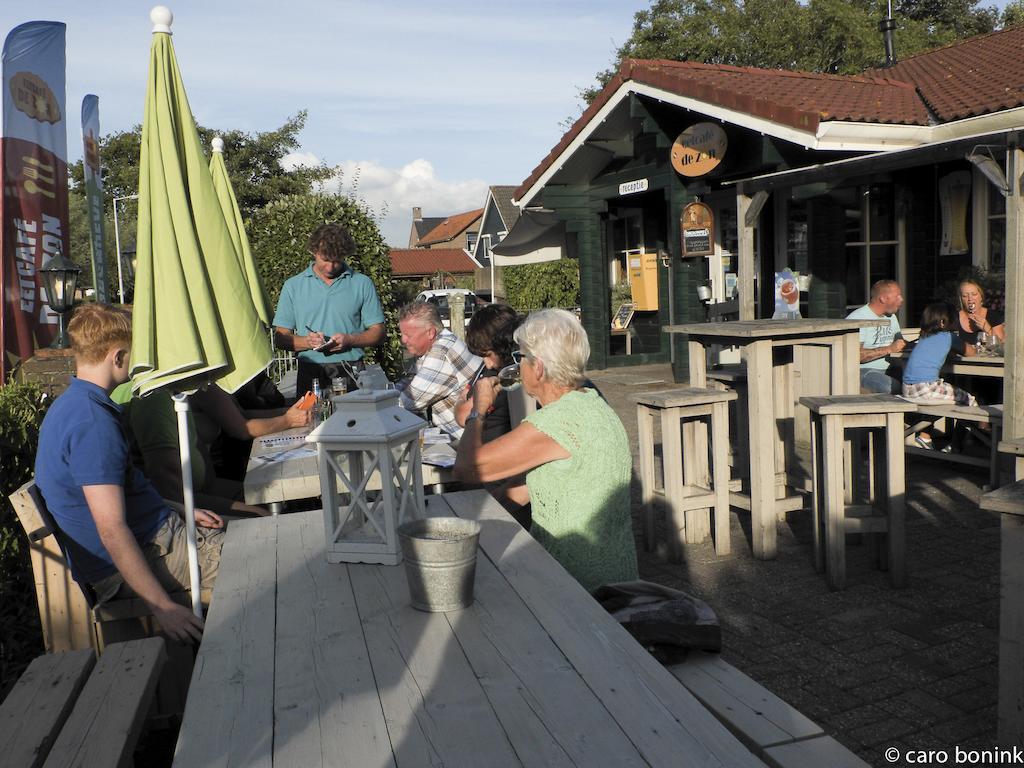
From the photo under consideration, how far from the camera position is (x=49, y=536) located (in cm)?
296

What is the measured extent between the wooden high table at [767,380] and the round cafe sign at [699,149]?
5248 mm

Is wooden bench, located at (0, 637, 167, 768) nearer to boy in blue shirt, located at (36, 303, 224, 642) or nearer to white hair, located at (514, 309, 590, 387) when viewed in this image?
boy in blue shirt, located at (36, 303, 224, 642)

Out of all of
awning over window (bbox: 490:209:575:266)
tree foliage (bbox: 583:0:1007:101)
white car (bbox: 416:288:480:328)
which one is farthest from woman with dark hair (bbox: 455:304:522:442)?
tree foliage (bbox: 583:0:1007:101)

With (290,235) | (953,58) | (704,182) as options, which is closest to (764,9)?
(953,58)

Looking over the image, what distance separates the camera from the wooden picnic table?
11.1 feet

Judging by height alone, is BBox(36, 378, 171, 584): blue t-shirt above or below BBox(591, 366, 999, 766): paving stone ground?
above

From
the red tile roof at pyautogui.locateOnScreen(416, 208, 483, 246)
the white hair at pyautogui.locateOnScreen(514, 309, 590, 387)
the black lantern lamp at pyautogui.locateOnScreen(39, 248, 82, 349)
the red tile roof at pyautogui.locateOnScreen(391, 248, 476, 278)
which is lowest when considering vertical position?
the white hair at pyautogui.locateOnScreen(514, 309, 590, 387)

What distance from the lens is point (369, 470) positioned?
2225 millimetres

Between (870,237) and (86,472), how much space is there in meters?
9.65

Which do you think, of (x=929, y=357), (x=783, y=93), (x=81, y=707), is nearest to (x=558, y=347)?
(x=81, y=707)

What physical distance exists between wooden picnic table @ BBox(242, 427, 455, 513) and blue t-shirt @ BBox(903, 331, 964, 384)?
390 centimetres

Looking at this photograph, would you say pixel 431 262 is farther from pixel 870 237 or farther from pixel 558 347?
pixel 558 347

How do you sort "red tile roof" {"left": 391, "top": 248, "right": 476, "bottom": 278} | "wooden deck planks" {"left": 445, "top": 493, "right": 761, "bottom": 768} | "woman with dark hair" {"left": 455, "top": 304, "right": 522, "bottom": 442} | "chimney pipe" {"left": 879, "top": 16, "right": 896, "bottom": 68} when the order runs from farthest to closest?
1. "red tile roof" {"left": 391, "top": 248, "right": 476, "bottom": 278}
2. "chimney pipe" {"left": 879, "top": 16, "right": 896, "bottom": 68}
3. "woman with dark hair" {"left": 455, "top": 304, "right": 522, "bottom": 442}
4. "wooden deck planks" {"left": 445, "top": 493, "right": 761, "bottom": 768}

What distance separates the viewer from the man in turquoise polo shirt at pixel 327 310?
5.69m
